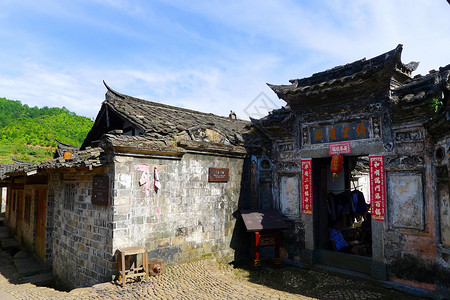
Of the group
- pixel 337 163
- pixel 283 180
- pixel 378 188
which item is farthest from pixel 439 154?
pixel 283 180

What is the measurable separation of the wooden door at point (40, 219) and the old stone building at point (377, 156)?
8475 mm

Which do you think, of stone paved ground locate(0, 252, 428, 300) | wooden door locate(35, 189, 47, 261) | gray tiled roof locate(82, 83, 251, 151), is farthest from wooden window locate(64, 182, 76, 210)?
wooden door locate(35, 189, 47, 261)

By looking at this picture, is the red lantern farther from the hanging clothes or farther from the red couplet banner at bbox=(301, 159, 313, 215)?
the hanging clothes

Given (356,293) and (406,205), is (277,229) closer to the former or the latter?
Answer: (356,293)

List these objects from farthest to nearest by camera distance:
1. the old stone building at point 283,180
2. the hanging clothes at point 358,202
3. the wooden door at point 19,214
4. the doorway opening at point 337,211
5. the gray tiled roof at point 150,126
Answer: the wooden door at point 19,214, the hanging clothes at point 358,202, the doorway opening at point 337,211, the gray tiled roof at point 150,126, the old stone building at point 283,180

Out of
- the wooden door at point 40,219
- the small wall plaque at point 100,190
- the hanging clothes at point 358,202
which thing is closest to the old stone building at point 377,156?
the hanging clothes at point 358,202

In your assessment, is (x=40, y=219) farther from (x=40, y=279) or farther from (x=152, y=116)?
(x=152, y=116)

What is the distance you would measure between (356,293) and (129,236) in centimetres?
575

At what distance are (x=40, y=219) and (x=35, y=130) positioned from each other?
41207 millimetres

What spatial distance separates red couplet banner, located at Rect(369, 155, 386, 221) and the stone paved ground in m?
1.86

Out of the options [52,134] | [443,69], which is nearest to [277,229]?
[443,69]

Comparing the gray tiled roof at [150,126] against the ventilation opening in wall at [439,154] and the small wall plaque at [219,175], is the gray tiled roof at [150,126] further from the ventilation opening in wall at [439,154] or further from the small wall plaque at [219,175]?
the ventilation opening in wall at [439,154]

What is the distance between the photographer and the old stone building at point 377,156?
667cm

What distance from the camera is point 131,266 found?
23.8 ft
